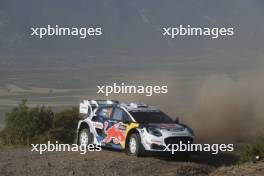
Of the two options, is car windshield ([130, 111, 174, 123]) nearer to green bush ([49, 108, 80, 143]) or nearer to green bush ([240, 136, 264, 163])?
green bush ([240, 136, 264, 163])

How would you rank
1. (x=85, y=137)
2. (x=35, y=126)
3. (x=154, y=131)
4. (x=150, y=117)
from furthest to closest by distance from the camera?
(x=35, y=126), (x=85, y=137), (x=150, y=117), (x=154, y=131)

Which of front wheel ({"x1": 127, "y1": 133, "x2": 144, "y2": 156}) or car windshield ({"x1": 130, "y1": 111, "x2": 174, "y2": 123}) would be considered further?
car windshield ({"x1": 130, "y1": 111, "x2": 174, "y2": 123})

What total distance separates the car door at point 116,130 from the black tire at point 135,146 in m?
0.21

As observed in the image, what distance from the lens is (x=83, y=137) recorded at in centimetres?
2280

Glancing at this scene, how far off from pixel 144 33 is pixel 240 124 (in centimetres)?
9662

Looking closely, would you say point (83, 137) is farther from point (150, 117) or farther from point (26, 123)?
point (26, 123)

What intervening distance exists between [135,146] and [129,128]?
25.3 inches

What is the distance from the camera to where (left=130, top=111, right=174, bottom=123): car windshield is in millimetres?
21125

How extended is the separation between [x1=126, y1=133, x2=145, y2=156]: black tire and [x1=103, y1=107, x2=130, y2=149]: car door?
210 mm

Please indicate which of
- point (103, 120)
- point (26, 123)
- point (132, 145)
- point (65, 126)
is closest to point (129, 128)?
point (132, 145)

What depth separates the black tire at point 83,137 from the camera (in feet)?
73.5

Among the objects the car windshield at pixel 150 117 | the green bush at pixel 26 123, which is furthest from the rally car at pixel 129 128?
the green bush at pixel 26 123

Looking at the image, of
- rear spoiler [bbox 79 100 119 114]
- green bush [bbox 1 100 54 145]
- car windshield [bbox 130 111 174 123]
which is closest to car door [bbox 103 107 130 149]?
car windshield [bbox 130 111 174 123]

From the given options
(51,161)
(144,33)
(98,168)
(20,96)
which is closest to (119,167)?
(98,168)
